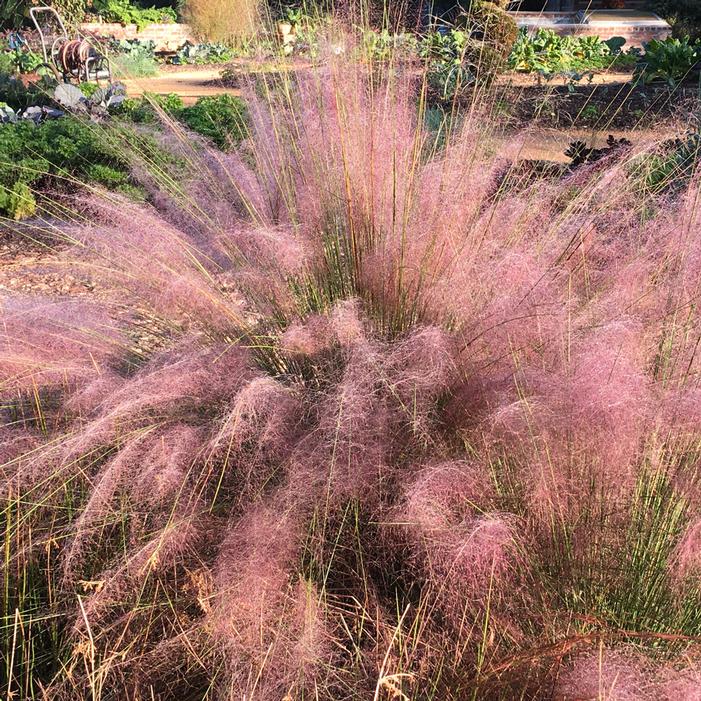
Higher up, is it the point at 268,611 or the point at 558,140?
the point at 268,611

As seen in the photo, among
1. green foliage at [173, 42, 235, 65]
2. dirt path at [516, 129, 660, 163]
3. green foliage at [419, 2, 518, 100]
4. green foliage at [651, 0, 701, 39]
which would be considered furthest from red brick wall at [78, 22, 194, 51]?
dirt path at [516, 129, 660, 163]

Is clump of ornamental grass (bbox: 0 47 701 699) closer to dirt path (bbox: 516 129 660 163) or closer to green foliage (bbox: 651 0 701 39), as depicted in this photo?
dirt path (bbox: 516 129 660 163)

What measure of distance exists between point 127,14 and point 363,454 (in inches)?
676

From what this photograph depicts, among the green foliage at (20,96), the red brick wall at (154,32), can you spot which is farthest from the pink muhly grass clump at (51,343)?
the red brick wall at (154,32)

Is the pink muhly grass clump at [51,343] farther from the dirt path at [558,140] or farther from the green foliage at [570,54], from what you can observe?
the green foliage at [570,54]

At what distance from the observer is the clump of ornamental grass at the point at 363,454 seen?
4.39 feet

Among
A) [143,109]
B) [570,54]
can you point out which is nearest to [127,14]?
[570,54]

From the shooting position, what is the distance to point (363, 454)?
1521 mm

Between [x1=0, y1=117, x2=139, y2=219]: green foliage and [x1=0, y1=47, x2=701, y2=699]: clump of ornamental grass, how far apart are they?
7.60 feet

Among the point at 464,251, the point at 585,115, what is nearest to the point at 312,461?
the point at 464,251

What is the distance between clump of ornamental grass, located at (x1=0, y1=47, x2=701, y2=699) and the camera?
134 centimetres

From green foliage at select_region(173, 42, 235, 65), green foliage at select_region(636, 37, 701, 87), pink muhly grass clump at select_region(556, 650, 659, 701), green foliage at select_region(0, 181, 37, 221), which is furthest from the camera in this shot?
green foliage at select_region(173, 42, 235, 65)

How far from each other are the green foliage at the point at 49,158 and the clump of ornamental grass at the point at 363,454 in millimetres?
2316

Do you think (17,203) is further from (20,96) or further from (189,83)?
(189,83)
